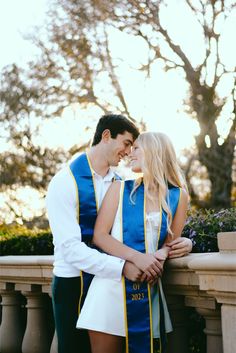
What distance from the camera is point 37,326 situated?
5566mm

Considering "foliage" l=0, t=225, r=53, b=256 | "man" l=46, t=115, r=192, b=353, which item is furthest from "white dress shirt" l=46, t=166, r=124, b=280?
"foliage" l=0, t=225, r=53, b=256

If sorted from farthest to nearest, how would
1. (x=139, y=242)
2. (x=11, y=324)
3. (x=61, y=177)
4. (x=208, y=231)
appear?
(x=11, y=324)
(x=208, y=231)
(x=61, y=177)
(x=139, y=242)

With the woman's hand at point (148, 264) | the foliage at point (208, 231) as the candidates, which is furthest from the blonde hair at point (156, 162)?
the foliage at point (208, 231)

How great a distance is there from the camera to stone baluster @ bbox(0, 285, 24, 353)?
599 cm

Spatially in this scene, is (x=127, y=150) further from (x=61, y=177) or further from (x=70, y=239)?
(x=70, y=239)

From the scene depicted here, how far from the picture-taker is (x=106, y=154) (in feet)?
13.9

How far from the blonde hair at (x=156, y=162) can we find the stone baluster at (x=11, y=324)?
2.60 m

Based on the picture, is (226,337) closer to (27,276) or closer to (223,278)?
(223,278)

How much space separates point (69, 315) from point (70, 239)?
0.47m

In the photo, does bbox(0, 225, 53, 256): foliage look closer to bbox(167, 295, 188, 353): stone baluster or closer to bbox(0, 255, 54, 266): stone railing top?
bbox(0, 255, 54, 266): stone railing top

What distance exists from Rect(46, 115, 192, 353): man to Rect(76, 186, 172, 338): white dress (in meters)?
0.08

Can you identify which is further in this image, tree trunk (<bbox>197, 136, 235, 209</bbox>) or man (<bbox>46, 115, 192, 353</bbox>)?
tree trunk (<bbox>197, 136, 235, 209</bbox>)

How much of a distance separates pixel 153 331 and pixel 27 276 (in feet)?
6.25

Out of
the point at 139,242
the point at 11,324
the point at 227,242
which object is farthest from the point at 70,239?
the point at 11,324
